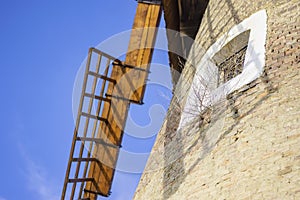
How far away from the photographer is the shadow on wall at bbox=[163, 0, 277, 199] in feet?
14.8

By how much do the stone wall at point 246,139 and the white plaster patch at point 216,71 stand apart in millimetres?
92

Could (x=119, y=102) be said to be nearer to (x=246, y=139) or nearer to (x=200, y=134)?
(x=200, y=134)

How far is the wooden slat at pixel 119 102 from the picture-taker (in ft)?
24.7

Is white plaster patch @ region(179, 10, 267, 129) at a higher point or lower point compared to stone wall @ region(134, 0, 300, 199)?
higher

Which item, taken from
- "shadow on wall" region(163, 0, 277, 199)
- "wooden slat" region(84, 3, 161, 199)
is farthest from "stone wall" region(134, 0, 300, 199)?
"wooden slat" region(84, 3, 161, 199)

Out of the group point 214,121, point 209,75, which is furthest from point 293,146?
point 209,75

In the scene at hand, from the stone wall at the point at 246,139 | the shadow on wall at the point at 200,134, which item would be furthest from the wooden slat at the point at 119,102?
the shadow on wall at the point at 200,134

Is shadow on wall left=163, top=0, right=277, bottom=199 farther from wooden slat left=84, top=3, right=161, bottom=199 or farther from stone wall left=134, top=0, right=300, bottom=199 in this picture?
wooden slat left=84, top=3, right=161, bottom=199

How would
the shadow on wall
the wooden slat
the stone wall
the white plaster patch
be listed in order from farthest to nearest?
the wooden slat → the white plaster patch → the shadow on wall → the stone wall

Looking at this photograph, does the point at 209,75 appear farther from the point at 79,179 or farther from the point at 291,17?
the point at 79,179

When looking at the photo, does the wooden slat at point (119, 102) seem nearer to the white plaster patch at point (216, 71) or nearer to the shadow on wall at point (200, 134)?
the white plaster patch at point (216, 71)

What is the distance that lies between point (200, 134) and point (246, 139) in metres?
0.85

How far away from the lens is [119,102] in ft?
24.7

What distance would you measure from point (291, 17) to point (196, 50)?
1.75 meters
